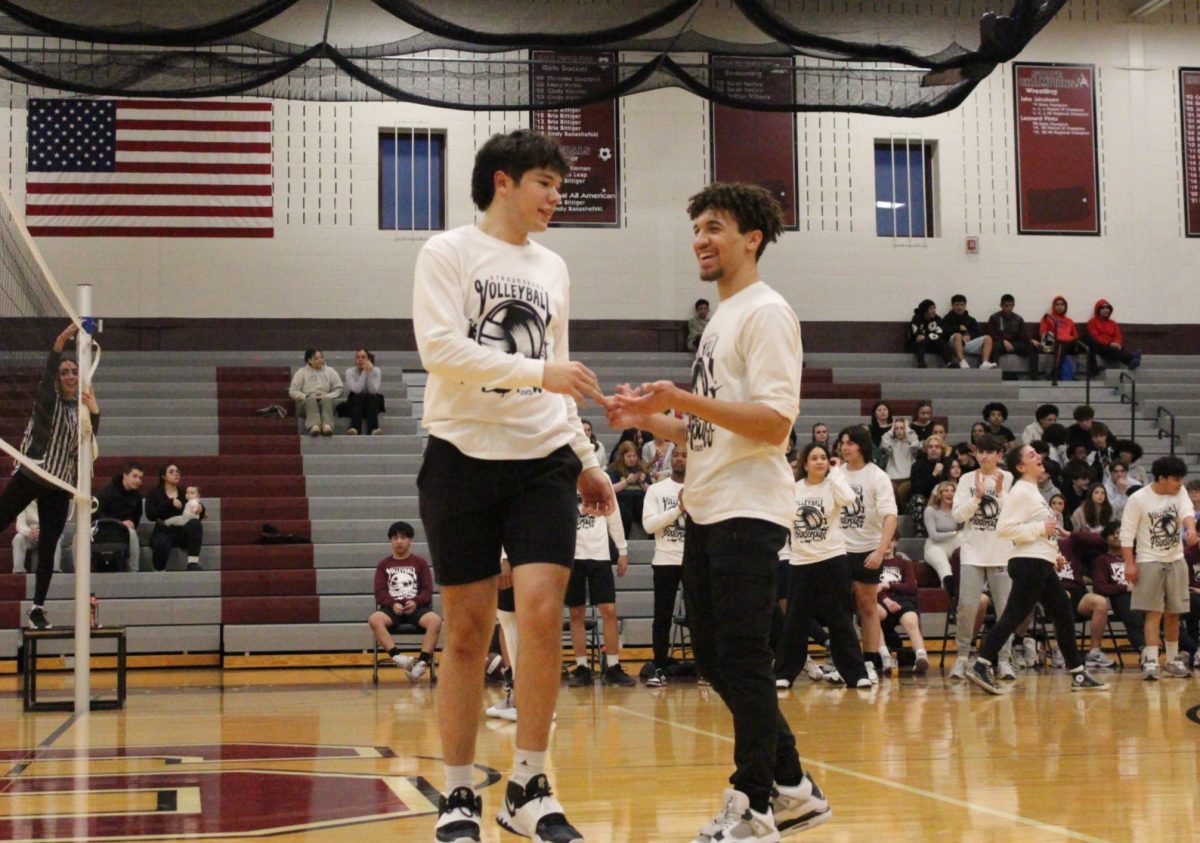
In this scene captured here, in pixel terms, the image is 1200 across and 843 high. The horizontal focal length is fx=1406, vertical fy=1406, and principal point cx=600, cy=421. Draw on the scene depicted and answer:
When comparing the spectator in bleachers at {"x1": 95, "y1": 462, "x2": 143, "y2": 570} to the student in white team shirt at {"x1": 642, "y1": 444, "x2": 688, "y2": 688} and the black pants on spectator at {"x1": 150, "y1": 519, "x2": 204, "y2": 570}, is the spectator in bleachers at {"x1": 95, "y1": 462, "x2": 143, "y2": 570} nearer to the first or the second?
the black pants on spectator at {"x1": 150, "y1": 519, "x2": 204, "y2": 570}

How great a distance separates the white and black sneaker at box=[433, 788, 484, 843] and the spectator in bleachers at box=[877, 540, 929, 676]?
27.7ft

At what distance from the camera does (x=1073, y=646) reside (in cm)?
1029

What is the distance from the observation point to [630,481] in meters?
Answer: 14.2

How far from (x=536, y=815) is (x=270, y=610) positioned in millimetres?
10280

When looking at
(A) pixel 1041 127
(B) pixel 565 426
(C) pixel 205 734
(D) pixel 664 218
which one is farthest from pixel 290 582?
(A) pixel 1041 127

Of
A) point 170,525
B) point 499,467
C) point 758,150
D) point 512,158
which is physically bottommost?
point 170,525

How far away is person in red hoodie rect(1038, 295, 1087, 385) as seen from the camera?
66.6 ft

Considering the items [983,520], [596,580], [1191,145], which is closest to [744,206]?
[596,580]

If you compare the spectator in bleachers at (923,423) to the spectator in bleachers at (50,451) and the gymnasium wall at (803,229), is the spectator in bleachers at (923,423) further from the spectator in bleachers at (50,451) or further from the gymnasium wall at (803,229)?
the spectator in bleachers at (50,451)

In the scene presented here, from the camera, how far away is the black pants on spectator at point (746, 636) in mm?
3854

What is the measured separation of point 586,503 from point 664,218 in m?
16.8

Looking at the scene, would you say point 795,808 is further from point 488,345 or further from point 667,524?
point 667,524

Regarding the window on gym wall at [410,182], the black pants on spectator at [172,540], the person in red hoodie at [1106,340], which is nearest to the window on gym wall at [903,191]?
the person in red hoodie at [1106,340]

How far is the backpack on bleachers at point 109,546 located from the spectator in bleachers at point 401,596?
3187 millimetres
